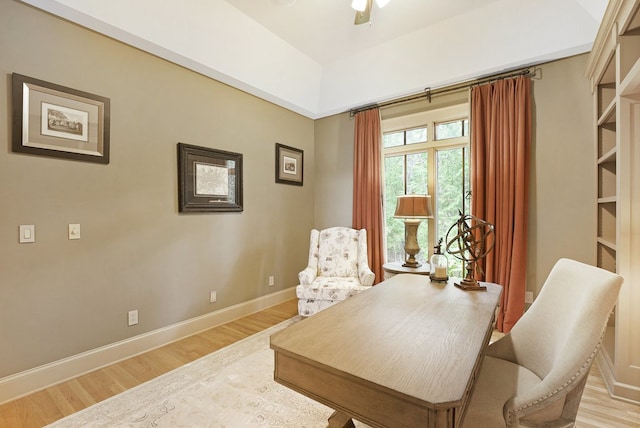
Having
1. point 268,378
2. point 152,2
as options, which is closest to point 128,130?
point 152,2

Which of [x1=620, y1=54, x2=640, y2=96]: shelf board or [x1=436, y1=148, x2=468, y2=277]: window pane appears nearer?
[x1=620, y1=54, x2=640, y2=96]: shelf board

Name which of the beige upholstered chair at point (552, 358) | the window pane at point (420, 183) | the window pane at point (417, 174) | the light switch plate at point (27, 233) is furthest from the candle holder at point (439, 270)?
the light switch plate at point (27, 233)

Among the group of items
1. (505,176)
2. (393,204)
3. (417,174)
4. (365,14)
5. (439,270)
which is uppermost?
(365,14)

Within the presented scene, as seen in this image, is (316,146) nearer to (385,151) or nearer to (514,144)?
(385,151)

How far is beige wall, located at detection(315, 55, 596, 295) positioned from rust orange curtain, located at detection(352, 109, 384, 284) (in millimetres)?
1605

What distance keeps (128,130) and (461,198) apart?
3.40 meters

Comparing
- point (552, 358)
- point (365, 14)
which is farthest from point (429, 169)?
point (552, 358)

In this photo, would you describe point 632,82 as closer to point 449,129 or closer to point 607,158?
point 607,158

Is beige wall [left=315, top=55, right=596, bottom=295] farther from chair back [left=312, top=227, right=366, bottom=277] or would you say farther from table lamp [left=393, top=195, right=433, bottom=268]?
chair back [left=312, top=227, right=366, bottom=277]

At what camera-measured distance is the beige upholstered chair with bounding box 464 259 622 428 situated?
97 cm

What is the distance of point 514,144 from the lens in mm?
2893

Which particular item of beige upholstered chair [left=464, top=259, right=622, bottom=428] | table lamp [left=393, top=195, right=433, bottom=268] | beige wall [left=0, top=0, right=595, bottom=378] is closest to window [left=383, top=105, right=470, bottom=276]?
table lamp [left=393, top=195, right=433, bottom=268]

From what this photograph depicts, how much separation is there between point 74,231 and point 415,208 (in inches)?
118

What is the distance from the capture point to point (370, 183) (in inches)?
152
